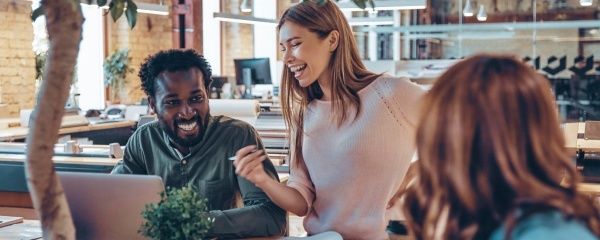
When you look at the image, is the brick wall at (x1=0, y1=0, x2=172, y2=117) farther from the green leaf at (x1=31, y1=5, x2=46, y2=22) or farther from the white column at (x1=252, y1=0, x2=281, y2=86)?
the green leaf at (x1=31, y1=5, x2=46, y2=22)

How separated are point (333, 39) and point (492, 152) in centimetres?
119

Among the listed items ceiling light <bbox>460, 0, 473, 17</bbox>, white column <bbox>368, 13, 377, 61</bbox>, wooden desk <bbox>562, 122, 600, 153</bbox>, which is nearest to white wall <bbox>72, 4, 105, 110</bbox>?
white column <bbox>368, 13, 377, 61</bbox>

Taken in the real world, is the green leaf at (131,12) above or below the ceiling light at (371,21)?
below

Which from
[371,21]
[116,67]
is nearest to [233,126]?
[116,67]

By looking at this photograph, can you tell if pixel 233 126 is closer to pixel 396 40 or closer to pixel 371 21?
pixel 371 21

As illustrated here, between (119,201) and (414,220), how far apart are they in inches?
34.3

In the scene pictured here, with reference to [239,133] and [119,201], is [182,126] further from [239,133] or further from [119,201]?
[119,201]

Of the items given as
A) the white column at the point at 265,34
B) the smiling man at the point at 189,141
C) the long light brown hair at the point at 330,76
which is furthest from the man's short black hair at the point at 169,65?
the white column at the point at 265,34

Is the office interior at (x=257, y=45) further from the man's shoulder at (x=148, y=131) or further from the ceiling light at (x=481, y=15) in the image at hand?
the man's shoulder at (x=148, y=131)

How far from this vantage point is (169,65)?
2232 millimetres

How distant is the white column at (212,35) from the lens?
12.9m

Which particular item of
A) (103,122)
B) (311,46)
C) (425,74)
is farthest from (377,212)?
(425,74)

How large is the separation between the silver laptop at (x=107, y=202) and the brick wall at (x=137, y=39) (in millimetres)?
8916

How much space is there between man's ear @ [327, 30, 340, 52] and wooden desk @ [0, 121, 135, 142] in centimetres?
374
